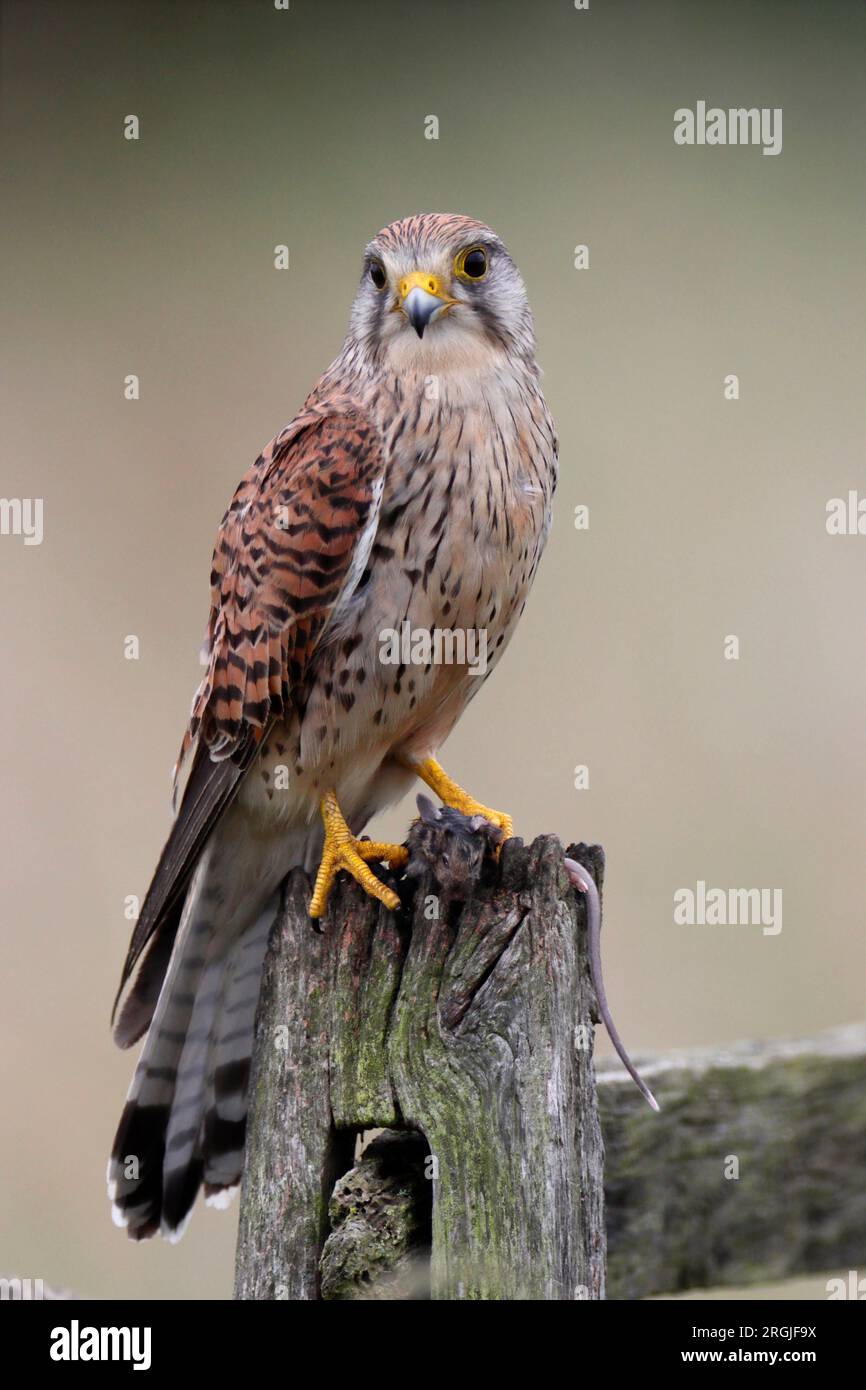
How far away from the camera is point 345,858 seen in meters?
2.95

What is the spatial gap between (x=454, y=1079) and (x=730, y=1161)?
0.57 meters

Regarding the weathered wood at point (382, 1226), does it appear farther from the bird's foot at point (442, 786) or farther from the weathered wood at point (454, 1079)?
the bird's foot at point (442, 786)

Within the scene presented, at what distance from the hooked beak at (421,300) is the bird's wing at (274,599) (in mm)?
244

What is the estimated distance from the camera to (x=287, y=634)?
10.7ft

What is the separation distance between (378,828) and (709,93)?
323 centimetres

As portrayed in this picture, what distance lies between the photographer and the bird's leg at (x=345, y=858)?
8.71 feet

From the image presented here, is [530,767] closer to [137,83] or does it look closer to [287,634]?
[287,634]

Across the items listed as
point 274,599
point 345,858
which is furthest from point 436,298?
point 345,858

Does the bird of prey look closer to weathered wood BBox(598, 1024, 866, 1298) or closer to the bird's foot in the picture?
the bird's foot

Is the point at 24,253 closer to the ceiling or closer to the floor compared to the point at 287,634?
closer to the ceiling

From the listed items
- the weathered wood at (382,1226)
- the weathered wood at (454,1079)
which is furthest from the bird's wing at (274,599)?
the weathered wood at (382,1226)

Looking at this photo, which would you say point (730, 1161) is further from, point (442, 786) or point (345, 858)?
point (442, 786)

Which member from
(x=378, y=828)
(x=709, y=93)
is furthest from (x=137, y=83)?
(x=378, y=828)
